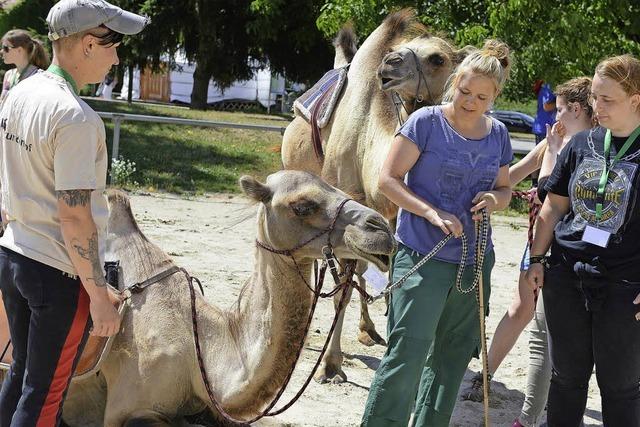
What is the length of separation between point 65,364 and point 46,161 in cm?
78

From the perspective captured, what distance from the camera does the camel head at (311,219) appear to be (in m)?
4.05

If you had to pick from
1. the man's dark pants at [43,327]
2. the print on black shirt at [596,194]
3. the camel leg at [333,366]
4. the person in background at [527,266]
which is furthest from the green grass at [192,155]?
the man's dark pants at [43,327]

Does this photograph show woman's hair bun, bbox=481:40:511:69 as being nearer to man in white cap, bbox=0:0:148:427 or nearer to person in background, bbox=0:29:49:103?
man in white cap, bbox=0:0:148:427

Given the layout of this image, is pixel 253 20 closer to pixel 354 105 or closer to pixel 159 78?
pixel 159 78

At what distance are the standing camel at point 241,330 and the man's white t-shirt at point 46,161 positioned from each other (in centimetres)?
108

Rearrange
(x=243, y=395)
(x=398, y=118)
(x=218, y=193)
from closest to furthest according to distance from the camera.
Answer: (x=243, y=395) → (x=398, y=118) → (x=218, y=193)

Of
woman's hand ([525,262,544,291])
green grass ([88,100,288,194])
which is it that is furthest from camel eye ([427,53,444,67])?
green grass ([88,100,288,194])

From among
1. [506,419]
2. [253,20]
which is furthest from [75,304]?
[253,20]

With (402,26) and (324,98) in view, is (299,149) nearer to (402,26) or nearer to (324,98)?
(324,98)

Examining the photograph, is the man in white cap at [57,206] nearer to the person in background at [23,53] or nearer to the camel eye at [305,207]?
the camel eye at [305,207]

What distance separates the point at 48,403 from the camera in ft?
11.2

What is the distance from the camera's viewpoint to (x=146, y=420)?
4.30 m

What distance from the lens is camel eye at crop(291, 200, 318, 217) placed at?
423 centimetres

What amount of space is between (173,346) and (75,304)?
111 centimetres
